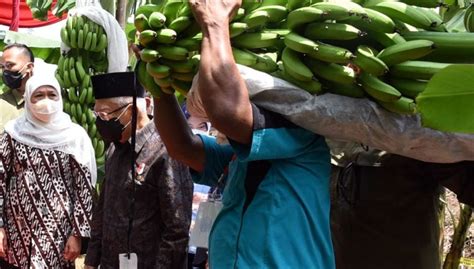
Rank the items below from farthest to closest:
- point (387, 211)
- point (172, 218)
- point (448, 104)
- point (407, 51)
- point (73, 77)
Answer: point (73, 77)
point (172, 218)
point (387, 211)
point (407, 51)
point (448, 104)

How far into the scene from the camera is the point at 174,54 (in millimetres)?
1921

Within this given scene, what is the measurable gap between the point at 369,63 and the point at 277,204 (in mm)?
421

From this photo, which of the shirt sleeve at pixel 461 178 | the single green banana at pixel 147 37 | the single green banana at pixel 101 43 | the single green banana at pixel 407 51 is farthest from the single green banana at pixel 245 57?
the single green banana at pixel 101 43

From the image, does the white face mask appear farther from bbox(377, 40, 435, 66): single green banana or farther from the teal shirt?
bbox(377, 40, 435, 66): single green banana

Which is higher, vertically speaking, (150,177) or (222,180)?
(222,180)

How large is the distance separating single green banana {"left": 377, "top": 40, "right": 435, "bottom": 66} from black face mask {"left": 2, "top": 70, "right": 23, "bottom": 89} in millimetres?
3792

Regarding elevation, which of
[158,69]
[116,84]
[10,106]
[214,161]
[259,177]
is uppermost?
[158,69]

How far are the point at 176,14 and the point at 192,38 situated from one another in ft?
0.28

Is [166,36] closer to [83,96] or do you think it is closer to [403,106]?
[403,106]

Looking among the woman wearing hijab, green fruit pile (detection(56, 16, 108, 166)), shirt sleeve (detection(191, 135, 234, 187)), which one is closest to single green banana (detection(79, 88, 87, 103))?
green fruit pile (detection(56, 16, 108, 166))

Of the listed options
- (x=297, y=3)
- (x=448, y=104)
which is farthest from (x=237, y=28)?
(x=448, y=104)

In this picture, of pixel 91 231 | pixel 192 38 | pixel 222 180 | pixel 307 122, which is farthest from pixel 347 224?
pixel 91 231

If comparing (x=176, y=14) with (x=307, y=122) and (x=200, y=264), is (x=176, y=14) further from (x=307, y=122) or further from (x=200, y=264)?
(x=200, y=264)

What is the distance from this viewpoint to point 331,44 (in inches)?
75.0
